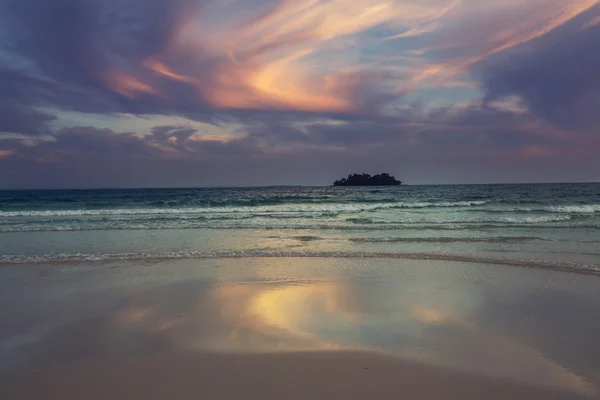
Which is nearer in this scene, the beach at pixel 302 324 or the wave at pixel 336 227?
the beach at pixel 302 324

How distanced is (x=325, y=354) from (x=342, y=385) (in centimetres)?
70

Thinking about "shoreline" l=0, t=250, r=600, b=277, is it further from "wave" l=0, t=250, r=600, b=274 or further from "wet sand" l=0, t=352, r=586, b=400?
"wet sand" l=0, t=352, r=586, b=400

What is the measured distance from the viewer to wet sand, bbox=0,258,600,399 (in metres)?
3.90

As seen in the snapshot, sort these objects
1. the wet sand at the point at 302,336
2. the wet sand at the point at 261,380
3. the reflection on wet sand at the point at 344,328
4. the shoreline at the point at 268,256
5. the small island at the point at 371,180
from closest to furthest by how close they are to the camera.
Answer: the wet sand at the point at 261,380, the wet sand at the point at 302,336, the reflection on wet sand at the point at 344,328, the shoreline at the point at 268,256, the small island at the point at 371,180

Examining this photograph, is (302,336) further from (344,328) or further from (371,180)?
(371,180)

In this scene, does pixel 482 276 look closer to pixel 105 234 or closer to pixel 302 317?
pixel 302 317

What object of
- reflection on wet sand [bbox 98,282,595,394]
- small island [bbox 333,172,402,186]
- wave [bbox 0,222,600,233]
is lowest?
wave [bbox 0,222,600,233]

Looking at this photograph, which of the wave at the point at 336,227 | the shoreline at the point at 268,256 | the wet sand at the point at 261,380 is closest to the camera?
the wet sand at the point at 261,380

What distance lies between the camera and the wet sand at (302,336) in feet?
12.8

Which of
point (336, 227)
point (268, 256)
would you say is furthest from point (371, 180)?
point (268, 256)

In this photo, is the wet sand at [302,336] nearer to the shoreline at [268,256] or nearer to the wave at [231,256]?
the shoreline at [268,256]

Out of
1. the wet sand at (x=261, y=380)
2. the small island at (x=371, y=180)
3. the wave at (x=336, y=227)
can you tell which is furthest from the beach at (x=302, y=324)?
the small island at (x=371, y=180)

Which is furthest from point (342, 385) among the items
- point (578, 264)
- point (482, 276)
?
point (578, 264)

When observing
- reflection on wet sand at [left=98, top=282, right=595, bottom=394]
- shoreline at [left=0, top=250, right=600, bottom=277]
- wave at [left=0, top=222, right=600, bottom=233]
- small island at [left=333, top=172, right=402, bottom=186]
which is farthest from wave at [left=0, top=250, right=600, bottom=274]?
small island at [left=333, top=172, right=402, bottom=186]
